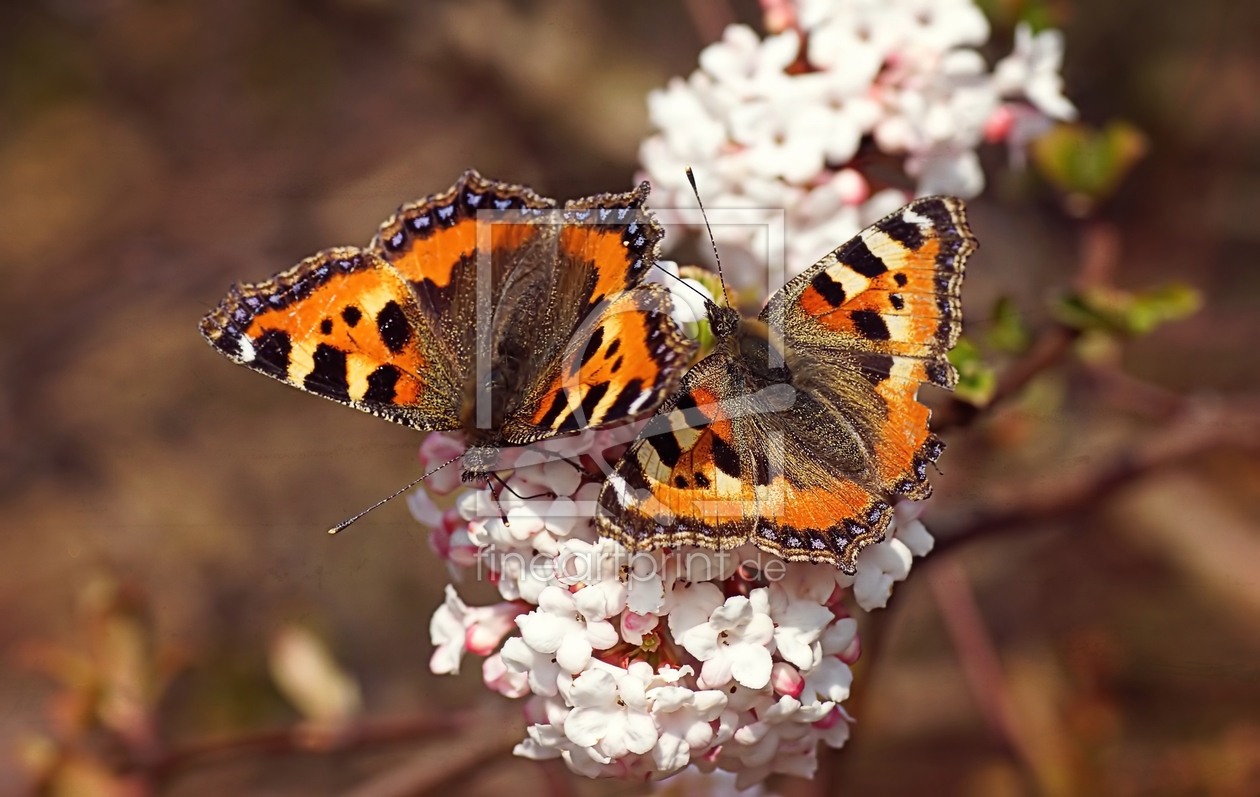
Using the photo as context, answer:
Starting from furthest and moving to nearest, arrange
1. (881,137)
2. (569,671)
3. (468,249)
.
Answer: (881,137), (468,249), (569,671)

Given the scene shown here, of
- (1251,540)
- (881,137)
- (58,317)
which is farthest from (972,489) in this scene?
(58,317)

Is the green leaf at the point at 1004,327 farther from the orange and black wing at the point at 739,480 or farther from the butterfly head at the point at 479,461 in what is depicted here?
the butterfly head at the point at 479,461

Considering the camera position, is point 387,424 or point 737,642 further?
point 387,424

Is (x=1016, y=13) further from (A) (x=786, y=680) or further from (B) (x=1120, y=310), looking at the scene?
(A) (x=786, y=680)

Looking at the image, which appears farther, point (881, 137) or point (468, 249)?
point (881, 137)

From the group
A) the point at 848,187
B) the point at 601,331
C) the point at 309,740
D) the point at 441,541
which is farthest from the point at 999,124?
the point at 309,740

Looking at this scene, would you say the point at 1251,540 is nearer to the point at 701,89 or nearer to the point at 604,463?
the point at 701,89
